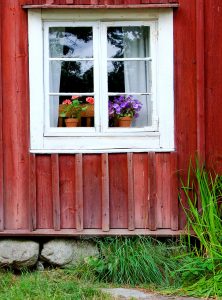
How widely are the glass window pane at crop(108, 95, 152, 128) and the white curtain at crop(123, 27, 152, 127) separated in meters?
0.01

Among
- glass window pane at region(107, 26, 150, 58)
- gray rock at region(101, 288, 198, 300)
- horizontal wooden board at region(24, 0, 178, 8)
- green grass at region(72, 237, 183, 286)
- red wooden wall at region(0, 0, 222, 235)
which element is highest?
horizontal wooden board at region(24, 0, 178, 8)

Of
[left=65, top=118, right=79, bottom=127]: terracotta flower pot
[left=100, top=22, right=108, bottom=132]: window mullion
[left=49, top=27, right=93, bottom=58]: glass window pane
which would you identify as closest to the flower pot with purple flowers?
[left=100, top=22, right=108, bottom=132]: window mullion

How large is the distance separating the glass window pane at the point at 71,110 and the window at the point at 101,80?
0.01m

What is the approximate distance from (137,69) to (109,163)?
1.07 meters

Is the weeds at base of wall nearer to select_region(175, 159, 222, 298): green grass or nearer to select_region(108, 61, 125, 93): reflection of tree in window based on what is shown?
select_region(175, 159, 222, 298): green grass

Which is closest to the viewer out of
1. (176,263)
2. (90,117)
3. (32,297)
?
(32,297)

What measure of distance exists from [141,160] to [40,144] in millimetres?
1086

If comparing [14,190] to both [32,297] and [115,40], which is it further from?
[115,40]

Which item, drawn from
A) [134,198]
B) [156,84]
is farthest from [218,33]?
[134,198]

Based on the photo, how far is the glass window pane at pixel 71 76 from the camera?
6504 millimetres

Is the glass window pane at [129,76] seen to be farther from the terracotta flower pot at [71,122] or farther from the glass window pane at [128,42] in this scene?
the terracotta flower pot at [71,122]

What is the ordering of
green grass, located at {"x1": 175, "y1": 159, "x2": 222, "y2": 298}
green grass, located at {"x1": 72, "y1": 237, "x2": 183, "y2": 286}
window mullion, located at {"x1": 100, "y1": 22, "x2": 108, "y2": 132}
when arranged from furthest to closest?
window mullion, located at {"x1": 100, "y1": 22, "x2": 108, "y2": 132}
green grass, located at {"x1": 72, "y1": 237, "x2": 183, "y2": 286}
green grass, located at {"x1": 175, "y1": 159, "x2": 222, "y2": 298}

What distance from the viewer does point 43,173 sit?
639 cm

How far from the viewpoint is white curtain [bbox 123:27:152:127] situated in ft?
21.5
